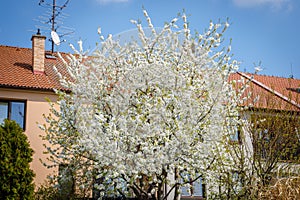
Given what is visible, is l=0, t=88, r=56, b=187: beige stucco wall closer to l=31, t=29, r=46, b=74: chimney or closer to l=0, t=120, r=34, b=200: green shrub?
l=31, t=29, r=46, b=74: chimney

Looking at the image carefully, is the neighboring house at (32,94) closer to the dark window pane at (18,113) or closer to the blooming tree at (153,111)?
the dark window pane at (18,113)

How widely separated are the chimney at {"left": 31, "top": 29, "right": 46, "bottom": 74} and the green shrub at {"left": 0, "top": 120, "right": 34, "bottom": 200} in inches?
285

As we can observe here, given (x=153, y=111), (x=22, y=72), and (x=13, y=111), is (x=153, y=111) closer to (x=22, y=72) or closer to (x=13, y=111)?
(x=13, y=111)

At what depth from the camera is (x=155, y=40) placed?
1221cm

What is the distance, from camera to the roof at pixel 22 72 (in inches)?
639

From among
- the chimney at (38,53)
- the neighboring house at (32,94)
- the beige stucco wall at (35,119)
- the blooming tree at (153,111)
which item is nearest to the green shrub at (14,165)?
the blooming tree at (153,111)

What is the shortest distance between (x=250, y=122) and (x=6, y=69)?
10549 mm

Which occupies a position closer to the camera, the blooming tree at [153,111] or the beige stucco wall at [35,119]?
the blooming tree at [153,111]

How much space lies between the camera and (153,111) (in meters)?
10.5

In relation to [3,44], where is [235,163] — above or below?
below

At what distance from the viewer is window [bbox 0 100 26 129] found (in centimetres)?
1588

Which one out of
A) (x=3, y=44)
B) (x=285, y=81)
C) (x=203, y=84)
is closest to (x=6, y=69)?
(x=3, y=44)

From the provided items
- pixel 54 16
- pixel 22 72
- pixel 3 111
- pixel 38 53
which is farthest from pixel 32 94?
pixel 54 16

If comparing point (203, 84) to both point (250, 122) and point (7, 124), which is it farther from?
point (7, 124)
